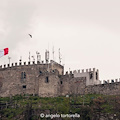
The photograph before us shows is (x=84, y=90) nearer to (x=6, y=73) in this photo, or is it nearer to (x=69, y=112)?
(x=69, y=112)

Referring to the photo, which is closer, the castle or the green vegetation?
the green vegetation

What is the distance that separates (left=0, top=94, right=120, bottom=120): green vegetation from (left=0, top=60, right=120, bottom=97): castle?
217cm

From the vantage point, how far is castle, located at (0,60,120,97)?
78.3m

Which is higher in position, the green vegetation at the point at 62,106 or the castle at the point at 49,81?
the castle at the point at 49,81

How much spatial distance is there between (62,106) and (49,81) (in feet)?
30.5

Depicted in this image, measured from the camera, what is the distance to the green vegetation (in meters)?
68.9

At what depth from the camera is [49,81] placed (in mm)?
79062

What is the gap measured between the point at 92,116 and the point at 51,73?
1636 cm

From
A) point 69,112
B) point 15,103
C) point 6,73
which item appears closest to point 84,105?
point 69,112

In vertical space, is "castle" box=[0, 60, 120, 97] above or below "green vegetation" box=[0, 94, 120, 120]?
Result: above

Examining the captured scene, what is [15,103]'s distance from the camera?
77438 mm

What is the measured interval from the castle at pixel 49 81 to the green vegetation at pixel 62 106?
85.4 inches

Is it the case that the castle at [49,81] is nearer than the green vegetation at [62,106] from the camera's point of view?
No

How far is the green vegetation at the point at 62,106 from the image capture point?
226 ft
